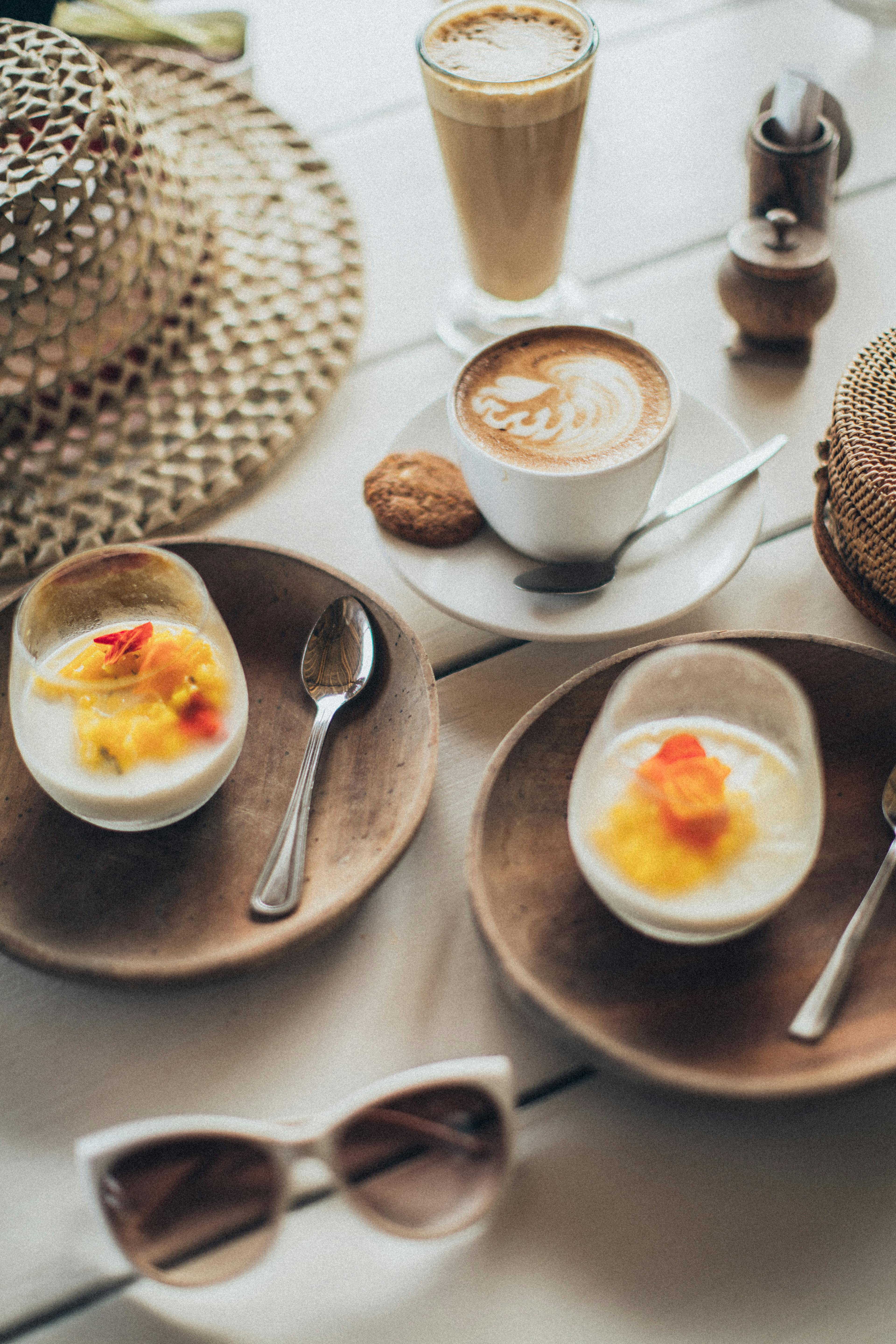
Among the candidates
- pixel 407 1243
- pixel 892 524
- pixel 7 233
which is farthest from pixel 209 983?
pixel 7 233

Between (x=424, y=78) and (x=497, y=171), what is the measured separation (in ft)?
0.37

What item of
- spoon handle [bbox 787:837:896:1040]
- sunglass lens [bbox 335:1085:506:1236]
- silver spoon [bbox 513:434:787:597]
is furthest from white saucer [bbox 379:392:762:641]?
sunglass lens [bbox 335:1085:506:1236]

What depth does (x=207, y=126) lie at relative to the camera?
127cm

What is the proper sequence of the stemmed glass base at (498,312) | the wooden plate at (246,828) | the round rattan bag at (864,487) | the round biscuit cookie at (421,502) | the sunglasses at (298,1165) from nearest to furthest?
the sunglasses at (298,1165), the wooden plate at (246,828), the round rattan bag at (864,487), the round biscuit cookie at (421,502), the stemmed glass base at (498,312)

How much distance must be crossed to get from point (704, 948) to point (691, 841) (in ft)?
0.24

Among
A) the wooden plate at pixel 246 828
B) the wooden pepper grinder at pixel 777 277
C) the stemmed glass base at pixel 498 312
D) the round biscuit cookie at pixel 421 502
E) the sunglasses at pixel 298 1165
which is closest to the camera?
the sunglasses at pixel 298 1165

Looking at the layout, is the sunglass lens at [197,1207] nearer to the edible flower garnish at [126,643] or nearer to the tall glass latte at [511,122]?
the edible flower garnish at [126,643]

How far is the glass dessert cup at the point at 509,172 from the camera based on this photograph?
97 centimetres

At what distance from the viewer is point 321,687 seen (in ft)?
2.56

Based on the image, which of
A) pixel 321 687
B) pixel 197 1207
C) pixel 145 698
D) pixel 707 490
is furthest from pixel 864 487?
pixel 197 1207

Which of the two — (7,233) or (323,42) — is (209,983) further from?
(323,42)

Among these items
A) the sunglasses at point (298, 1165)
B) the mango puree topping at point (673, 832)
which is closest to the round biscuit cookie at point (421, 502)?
the mango puree topping at point (673, 832)

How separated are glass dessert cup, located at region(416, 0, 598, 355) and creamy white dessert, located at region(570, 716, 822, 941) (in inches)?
18.4

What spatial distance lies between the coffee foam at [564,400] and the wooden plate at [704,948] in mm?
190
